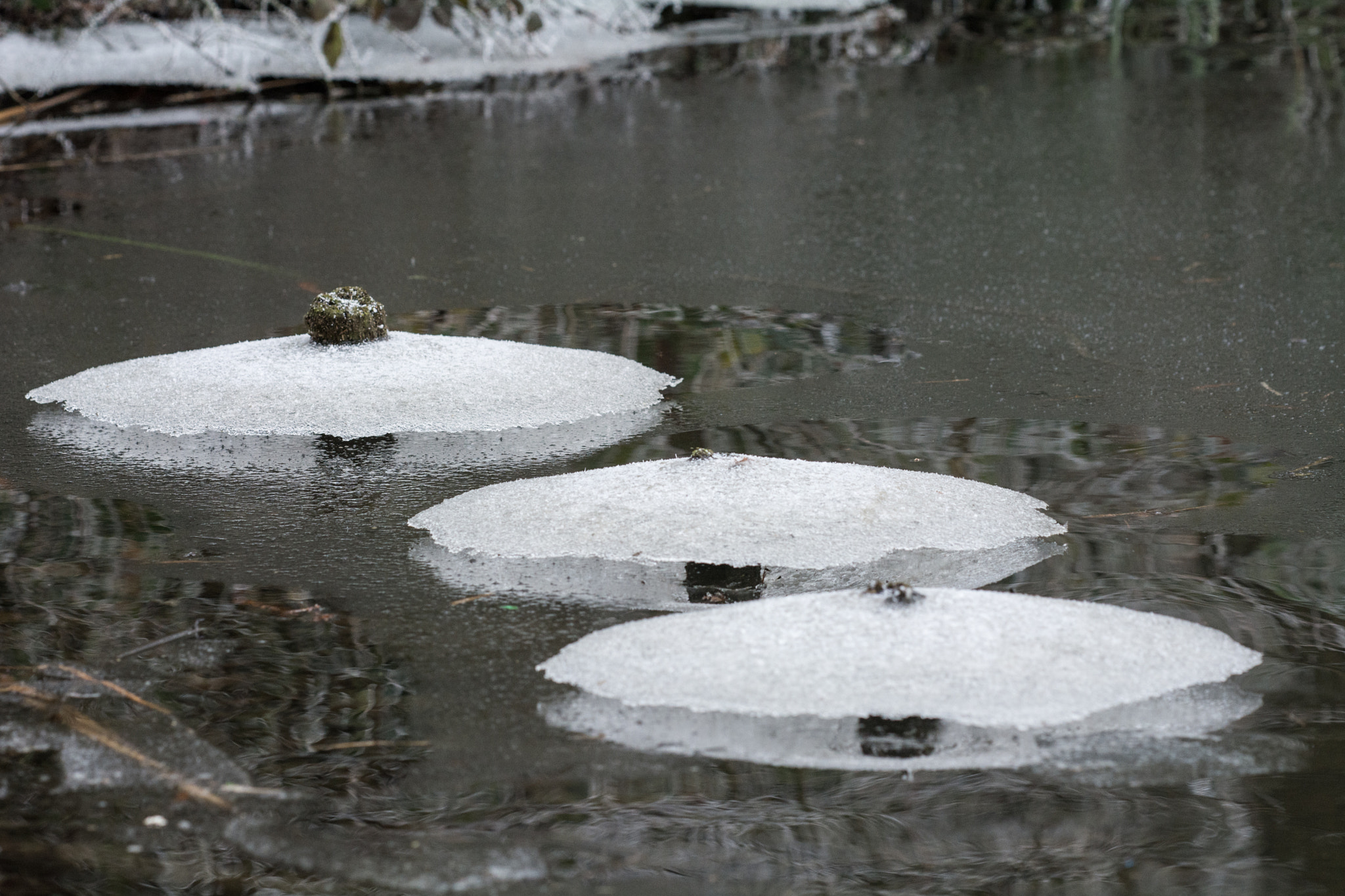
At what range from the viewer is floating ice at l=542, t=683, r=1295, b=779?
73.1 inches

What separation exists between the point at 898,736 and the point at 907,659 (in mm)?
137

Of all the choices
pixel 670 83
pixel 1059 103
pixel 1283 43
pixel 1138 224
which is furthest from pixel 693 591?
pixel 1283 43

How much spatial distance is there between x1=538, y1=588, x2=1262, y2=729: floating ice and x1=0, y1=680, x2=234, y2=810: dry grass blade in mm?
531

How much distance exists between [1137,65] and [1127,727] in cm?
846

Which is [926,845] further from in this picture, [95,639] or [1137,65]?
[1137,65]

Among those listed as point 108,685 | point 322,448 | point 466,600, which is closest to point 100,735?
point 108,685

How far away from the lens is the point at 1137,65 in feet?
31.0

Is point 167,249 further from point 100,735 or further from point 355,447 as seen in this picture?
point 100,735

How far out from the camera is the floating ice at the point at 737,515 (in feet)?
8.32

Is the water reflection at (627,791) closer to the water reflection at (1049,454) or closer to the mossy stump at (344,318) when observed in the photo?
the water reflection at (1049,454)

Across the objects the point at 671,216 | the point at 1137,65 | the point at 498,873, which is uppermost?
the point at 1137,65

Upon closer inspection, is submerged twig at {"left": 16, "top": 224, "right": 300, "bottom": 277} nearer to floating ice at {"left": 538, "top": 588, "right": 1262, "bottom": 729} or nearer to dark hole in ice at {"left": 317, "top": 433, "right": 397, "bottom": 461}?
dark hole in ice at {"left": 317, "top": 433, "right": 397, "bottom": 461}

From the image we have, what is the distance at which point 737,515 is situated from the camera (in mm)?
2611

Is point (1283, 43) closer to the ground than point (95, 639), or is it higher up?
higher up
